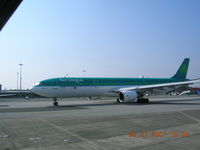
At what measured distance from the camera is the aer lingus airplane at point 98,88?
28.6 metres

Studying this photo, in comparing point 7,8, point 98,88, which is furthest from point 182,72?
point 7,8

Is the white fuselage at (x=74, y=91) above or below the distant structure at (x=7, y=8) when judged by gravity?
below

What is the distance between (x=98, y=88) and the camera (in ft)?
106

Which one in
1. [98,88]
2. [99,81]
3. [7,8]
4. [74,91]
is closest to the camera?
[7,8]

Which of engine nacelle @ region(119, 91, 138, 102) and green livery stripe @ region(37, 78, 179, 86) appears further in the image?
engine nacelle @ region(119, 91, 138, 102)

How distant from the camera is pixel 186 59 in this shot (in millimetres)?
43812

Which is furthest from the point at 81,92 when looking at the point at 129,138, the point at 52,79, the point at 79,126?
the point at 129,138

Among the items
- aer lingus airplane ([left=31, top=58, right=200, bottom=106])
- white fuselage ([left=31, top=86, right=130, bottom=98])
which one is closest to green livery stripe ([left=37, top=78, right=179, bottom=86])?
aer lingus airplane ([left=31, top=58, right=200, bottom=106])

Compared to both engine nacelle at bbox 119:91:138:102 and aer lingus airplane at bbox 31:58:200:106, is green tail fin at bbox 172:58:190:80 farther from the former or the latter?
engine nacelle at bbox 119:91:138:102

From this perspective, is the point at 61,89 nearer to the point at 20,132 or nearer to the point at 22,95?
the point at 20,132

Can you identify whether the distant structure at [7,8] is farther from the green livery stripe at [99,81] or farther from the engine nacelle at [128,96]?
the engine nacelle at [128,96]

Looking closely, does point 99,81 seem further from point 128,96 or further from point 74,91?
point 128,96

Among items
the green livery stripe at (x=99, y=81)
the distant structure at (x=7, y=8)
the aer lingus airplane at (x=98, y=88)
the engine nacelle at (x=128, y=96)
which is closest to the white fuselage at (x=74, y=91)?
the aer lingus airplane at (x=98, y=88)

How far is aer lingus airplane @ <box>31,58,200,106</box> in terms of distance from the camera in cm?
2864
